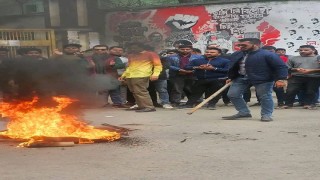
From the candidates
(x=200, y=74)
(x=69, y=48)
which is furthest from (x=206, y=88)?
(x=69, y=48)

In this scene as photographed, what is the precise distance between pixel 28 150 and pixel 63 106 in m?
1.00

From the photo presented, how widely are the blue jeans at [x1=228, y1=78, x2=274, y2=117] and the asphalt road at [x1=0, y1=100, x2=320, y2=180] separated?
0.95ft

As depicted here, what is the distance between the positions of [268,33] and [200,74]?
4.88 m

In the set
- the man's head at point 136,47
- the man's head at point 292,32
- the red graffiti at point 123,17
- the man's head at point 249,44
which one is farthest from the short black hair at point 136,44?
the man's head at point 292,32

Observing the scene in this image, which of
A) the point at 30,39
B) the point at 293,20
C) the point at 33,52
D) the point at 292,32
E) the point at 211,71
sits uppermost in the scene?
the point at 30,39

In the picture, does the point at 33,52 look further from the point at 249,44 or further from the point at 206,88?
the point at 206,88

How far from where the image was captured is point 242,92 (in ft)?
28.9

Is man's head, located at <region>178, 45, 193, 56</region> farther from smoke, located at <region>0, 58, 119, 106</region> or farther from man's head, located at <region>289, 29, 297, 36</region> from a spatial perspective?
man's head, located at <region>289, 29, 297, 36</region>

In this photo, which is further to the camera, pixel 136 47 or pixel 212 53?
pixel 212 53

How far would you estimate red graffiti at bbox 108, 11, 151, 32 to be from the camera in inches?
261

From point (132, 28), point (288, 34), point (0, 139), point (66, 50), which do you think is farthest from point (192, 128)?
point (288, 34)

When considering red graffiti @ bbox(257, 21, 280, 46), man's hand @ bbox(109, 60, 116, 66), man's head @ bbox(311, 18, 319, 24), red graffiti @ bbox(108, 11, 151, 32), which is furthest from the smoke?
man's head @ bbox(311, 18, 319, 24)

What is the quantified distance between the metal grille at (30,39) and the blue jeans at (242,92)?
11.2ft

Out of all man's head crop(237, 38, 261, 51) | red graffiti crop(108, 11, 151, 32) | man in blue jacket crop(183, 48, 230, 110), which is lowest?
man in blue jacket crop(183, 48, 230, 110)
